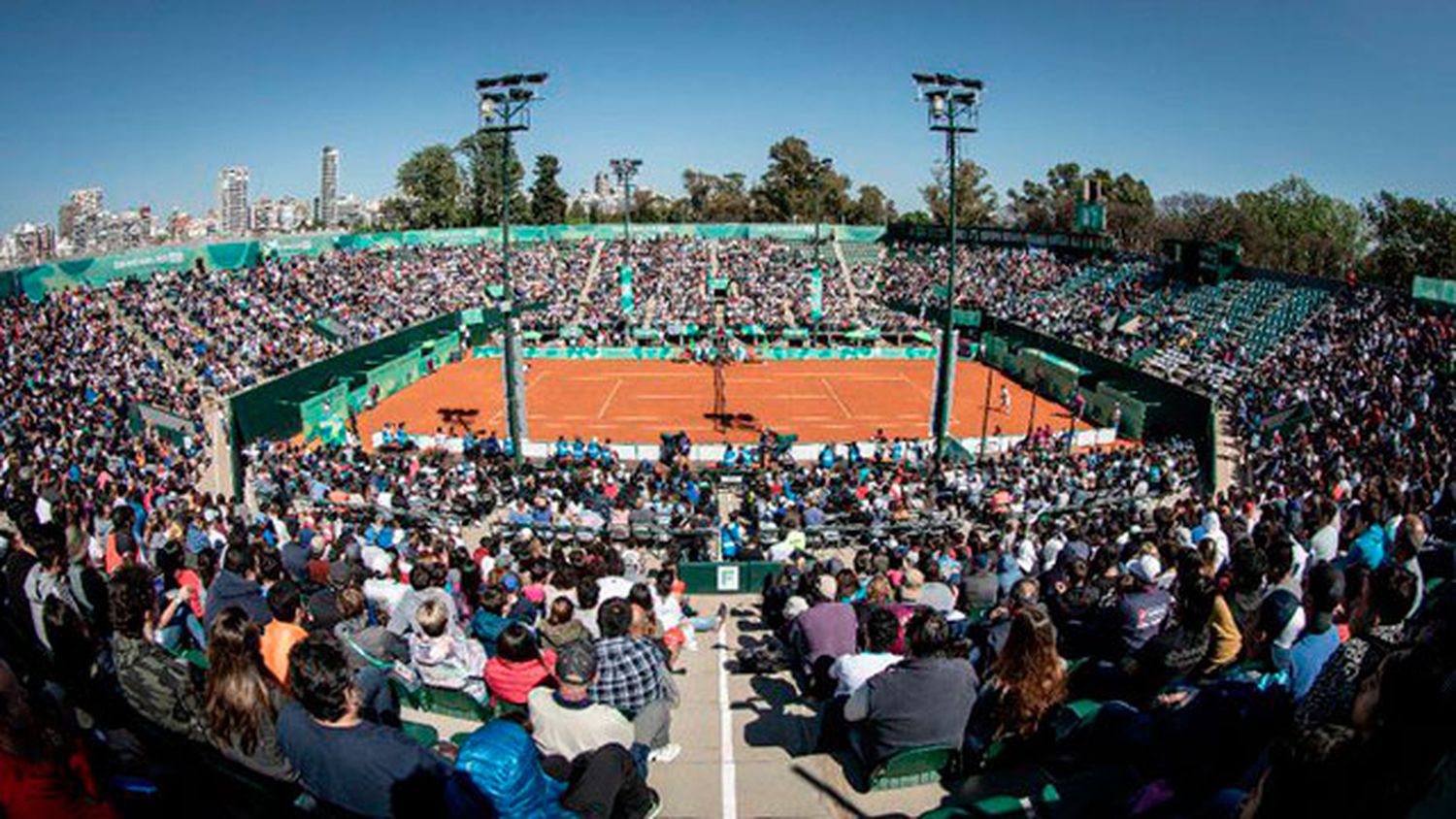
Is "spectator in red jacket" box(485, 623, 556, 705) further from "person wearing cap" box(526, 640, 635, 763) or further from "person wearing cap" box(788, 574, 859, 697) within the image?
"person wearing cap" box(788, 574, 859, 697)

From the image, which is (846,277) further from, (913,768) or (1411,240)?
(913,768)

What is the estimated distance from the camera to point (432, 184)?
102 meters

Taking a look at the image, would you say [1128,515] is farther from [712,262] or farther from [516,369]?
[712,262]

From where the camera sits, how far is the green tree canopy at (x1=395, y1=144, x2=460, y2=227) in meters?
101

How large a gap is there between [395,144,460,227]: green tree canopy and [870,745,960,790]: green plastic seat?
102692 mm

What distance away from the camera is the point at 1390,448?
21.6 meters

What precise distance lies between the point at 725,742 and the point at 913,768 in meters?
2.23

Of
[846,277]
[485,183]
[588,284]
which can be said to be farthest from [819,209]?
[485,183]

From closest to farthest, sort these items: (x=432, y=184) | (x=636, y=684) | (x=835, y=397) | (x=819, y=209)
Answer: (x=636, y=684) → (x=835, y=397) → (x=819, y=209) → (x=432, y=184)

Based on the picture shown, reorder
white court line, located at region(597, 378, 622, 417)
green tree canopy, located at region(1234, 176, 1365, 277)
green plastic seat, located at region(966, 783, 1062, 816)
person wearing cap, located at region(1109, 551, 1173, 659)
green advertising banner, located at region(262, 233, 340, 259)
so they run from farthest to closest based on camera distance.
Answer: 1. green tree canopy, located at region(1234, 176, 1365, 277)
2. green advertising banner, located at region(262, 233, 340, 259)
3. white court line, located at region(597, 378, 622, 417)
4. person wearing cap, located at region(1109, 551, 1173, 659)
5. green plastic seat, located at region(966, 783, 1062, 816)

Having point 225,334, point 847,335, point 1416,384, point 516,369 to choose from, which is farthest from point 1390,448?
point 225,334

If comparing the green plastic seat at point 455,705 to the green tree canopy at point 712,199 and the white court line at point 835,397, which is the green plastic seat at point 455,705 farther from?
the green tree canopy at point 712,199

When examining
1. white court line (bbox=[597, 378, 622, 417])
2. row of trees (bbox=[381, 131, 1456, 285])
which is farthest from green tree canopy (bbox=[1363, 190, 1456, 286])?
white court line (bbox=[597, 378, 622, 417])

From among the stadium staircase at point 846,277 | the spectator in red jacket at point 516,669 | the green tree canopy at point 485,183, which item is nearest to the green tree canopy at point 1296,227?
the stadium staircase at point 846,277
